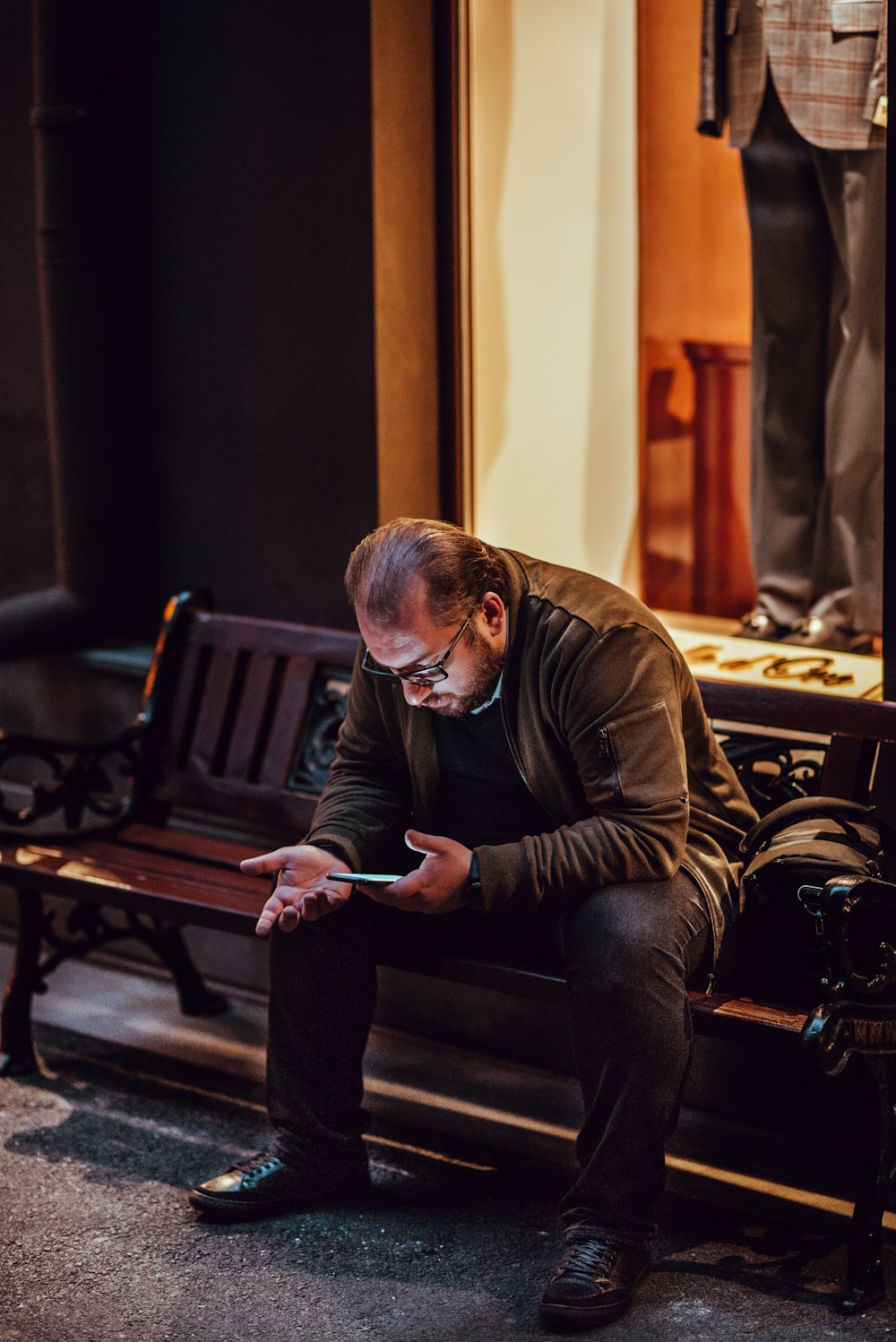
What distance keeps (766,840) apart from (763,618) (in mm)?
1372

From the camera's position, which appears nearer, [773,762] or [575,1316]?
[575,1316]

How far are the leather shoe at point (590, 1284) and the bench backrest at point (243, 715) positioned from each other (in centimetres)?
155

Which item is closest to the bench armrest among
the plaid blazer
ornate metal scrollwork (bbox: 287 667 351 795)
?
ornate metal scrollwork (bbox: 287 667 351 795)

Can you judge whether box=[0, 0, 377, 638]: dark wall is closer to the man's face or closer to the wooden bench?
the wooden bench

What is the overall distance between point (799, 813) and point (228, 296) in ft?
7.53

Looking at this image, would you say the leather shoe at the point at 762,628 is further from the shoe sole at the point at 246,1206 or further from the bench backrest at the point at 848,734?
the shoe sole at the point at 246,1206

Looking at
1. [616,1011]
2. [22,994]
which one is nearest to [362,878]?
[616,1011]

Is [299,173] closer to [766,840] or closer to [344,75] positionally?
[344,75]

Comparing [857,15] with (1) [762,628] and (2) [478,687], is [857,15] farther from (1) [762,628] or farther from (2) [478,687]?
(2) [478,687]

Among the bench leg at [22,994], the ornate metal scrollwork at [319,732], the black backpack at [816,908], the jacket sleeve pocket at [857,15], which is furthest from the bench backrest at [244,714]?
the jacket sleeve pocket at [857,15]

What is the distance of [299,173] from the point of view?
4.79m

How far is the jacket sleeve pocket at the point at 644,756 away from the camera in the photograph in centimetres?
343

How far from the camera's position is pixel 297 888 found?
3.67 meters

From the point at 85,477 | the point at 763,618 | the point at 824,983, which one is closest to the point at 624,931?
the point at 824,983
